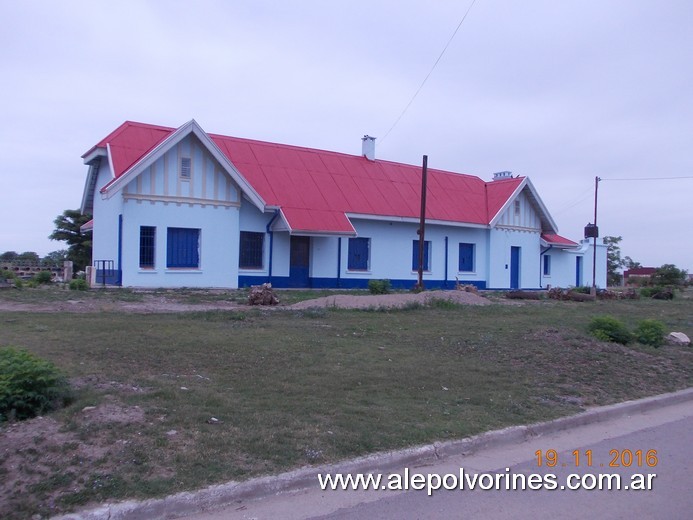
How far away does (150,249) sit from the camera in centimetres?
2350

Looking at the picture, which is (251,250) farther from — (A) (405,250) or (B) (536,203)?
(B) (536,203)

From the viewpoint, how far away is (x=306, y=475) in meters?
6.12

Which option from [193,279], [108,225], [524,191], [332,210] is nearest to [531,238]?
[524,191]

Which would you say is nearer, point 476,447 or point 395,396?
point 476,447

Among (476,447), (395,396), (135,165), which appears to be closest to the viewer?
(476,447)

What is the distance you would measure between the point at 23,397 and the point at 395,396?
444cm

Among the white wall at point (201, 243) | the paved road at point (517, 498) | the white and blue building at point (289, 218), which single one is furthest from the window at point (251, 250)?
the paved road at point (517, 498)

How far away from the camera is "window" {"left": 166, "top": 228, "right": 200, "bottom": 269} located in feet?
78.5

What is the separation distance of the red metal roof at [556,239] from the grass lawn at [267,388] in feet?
71.9

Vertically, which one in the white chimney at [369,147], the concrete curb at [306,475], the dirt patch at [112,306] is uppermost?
the white chimney at [369,147]

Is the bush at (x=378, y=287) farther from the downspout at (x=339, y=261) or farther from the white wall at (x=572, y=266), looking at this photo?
the white wall at (x=572, y=266)

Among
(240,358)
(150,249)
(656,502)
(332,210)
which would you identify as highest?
(332,210)

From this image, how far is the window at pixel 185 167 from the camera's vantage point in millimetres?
23828

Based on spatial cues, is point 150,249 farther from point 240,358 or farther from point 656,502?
point 656,502
